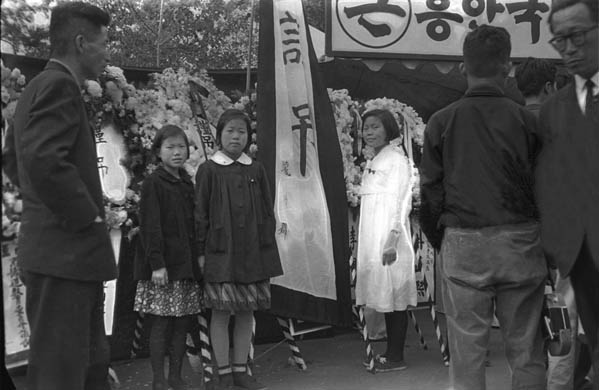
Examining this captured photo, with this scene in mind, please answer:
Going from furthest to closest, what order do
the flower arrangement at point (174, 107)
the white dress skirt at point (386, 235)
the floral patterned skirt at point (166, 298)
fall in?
1. the white dress skirt at point (386, 235)
2. the flower arrangement at point (174, 107)
3. the floral patterned skirt at point (166, 298)

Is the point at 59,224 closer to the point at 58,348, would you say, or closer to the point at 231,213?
the point at 58,348

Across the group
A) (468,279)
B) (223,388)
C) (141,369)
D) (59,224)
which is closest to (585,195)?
(468,279)

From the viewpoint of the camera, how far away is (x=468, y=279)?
330 cm

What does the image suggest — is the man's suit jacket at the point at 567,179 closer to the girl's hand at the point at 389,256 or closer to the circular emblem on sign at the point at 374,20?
the girl's hand at the point at 389,256

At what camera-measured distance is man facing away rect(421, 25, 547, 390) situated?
3250 mm

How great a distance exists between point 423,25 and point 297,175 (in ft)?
6.18

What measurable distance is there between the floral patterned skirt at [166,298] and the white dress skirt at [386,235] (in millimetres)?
1258

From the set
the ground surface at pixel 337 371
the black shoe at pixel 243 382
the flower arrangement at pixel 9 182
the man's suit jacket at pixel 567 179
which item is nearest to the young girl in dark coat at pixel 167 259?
the black shoe at pixel 243 382

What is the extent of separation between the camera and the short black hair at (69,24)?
312cm

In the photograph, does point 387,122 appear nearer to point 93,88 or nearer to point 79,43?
point 93,88

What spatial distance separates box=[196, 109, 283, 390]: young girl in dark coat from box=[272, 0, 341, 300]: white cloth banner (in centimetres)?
48

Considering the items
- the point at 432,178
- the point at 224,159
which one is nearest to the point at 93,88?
the point at 224,159

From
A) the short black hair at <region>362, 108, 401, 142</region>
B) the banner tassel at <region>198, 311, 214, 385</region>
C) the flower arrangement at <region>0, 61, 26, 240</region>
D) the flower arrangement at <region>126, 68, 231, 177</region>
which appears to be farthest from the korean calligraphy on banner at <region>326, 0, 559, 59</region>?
the flower arrangement at <region>0, 61, 26, 240</region>

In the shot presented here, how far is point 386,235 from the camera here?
206 inches
